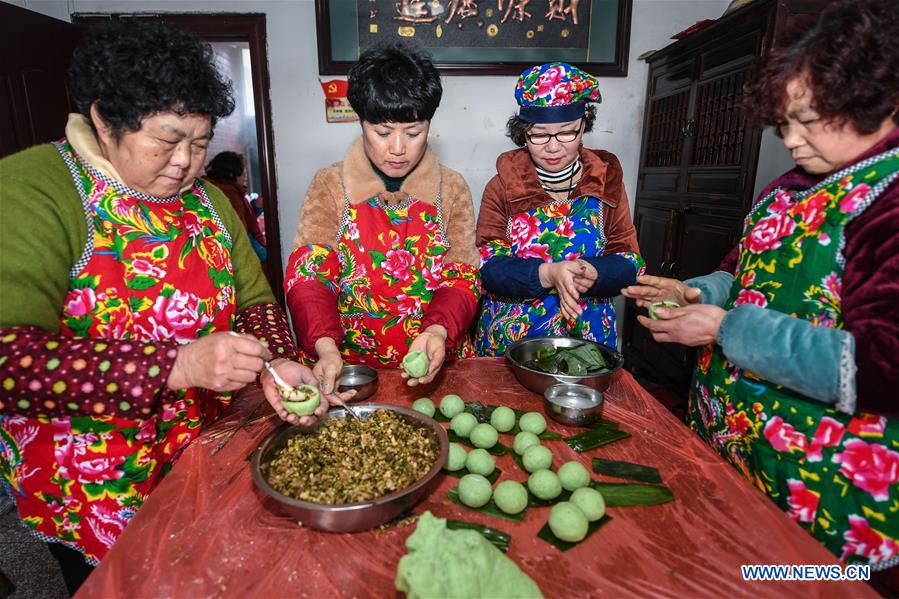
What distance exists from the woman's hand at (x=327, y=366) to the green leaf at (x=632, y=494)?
2.65ft

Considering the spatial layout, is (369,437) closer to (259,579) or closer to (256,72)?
(259,579)

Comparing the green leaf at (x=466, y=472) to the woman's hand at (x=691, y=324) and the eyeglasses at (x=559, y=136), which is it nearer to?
the woman's hand at (x=691, y=324)

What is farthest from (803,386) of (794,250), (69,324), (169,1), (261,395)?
(169,1)

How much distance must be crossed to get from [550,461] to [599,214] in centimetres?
137

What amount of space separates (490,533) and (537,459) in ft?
0.85

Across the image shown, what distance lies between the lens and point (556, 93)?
2051mm

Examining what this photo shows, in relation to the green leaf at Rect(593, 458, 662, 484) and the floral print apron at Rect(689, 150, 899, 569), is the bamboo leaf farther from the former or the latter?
the floral print apron at Rect(689, 150, 899, 569)

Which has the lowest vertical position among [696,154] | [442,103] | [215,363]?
[215,363]

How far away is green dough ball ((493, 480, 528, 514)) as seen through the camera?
1.12m

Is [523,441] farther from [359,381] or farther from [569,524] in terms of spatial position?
[359,381]

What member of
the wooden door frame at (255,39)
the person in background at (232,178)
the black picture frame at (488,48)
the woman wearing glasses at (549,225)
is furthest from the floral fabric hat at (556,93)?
the person in background at (232,178)

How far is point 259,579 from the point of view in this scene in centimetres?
96

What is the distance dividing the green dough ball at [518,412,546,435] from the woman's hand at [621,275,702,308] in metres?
0.59

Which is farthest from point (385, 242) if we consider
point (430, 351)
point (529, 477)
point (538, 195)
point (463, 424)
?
point (529, 477)
